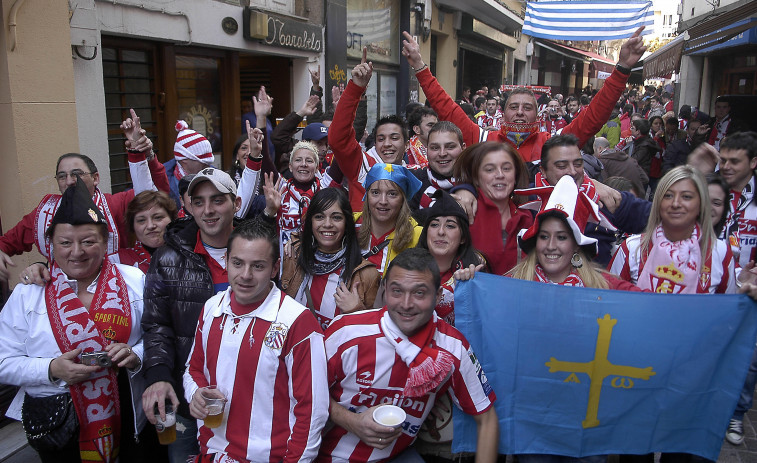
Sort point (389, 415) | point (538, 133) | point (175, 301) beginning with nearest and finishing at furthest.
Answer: point (389, 415) < point (175, 301) < point (538, 133)

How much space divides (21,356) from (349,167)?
2701 millimetres

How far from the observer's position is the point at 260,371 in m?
2.52

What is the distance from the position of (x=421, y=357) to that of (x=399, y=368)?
0.14m

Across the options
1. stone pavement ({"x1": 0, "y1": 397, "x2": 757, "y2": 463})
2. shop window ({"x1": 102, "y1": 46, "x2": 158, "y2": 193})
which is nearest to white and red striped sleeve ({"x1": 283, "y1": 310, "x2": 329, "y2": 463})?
stone pavement ({"x1": 0, "y1": 397, "x2": 757, "y2": 463})

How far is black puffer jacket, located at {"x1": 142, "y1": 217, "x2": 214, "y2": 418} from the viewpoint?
9.55ft

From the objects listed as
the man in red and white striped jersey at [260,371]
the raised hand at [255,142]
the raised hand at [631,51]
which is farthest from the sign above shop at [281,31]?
the man in red and white striped jersey at [260,371]

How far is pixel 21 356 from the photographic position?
2.76m

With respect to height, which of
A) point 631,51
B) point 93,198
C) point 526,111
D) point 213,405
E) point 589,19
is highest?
point 589,19

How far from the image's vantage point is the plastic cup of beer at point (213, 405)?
244cm

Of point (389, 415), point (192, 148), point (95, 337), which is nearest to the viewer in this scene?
point (389, 415)

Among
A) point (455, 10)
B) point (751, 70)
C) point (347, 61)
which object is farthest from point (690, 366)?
point (455, 10)

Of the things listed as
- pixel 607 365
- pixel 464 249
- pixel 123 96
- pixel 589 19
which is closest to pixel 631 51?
pixel 464 249

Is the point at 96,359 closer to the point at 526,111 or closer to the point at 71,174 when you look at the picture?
the point at 71,174

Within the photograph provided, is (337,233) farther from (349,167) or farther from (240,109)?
(240,109)
